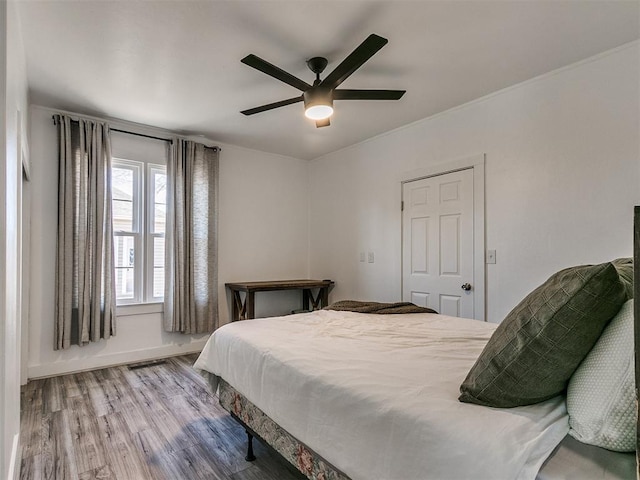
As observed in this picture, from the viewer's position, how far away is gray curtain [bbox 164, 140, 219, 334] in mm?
3889

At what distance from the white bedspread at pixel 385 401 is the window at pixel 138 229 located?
82.9 inches

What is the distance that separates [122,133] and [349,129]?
2.47 m

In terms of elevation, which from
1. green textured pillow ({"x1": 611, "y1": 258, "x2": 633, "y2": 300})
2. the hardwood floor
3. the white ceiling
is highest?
the white ceiling

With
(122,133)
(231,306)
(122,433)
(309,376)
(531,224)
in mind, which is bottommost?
(122,433)

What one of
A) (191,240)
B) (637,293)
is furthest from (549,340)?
(191,240)

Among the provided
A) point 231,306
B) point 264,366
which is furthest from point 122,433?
point 231,306

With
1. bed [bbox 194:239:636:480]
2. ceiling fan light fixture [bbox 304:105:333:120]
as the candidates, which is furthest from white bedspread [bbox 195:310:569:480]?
ceiling fan light fixture [bbox 304:105:333:120]

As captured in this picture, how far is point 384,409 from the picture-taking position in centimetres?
110

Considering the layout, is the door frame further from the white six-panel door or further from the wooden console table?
the wooden console table

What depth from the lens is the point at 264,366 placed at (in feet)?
5.44

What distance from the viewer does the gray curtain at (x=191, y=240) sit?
3889 millimetres

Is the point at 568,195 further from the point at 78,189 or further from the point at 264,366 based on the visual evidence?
the point at 78,189

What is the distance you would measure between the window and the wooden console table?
88 cm

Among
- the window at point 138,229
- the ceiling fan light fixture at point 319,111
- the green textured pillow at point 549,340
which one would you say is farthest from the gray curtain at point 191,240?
the green textured pillow at point 549,340
